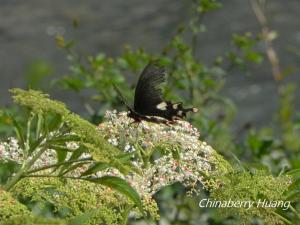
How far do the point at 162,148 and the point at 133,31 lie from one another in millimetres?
8245

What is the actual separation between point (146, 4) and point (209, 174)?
8886mm

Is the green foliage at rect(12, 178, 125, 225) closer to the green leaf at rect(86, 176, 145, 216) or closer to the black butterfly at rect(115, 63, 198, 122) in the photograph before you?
the green leaf at rect(86, 176, 145, 216)

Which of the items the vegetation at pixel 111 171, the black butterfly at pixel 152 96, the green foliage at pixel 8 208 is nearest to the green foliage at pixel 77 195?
the vegetation at pixel 111 171

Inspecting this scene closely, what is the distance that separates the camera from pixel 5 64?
955 cm

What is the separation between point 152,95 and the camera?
7.47 ft

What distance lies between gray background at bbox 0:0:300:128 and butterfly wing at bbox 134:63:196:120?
660cm

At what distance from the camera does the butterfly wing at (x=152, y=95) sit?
2.25m

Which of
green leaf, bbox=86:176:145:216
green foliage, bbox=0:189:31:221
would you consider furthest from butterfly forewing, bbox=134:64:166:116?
green foliage, bbox=0:189:31:221

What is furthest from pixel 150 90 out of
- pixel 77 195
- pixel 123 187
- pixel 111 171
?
pixel 123 187

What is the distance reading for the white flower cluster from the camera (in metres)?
1.98

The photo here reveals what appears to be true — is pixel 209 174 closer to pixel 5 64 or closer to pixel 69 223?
pixel 69 223

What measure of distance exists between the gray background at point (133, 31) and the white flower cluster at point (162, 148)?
6.84m

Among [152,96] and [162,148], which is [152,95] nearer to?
[152,96]

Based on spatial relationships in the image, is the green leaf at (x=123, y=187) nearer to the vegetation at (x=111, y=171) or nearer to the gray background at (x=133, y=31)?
the vegetation at (x=111, y=171)
